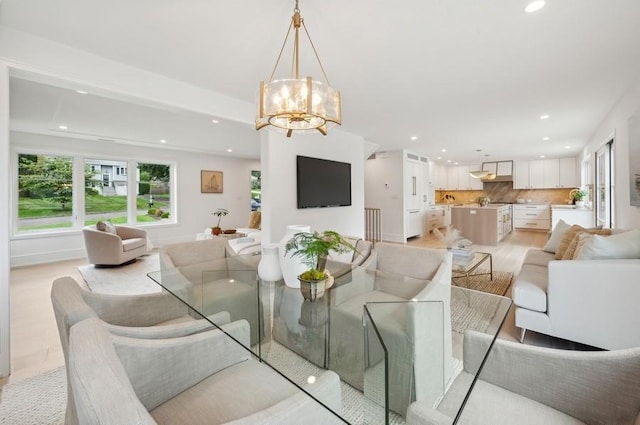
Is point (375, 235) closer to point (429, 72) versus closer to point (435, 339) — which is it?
point (429, 72)

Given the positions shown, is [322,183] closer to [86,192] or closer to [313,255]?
[313,255]

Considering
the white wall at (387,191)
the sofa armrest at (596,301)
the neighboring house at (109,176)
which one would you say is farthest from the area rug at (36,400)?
the white wall at (387,191)

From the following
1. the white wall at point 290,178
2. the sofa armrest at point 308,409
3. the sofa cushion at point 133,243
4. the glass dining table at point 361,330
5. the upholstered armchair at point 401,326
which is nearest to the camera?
the sofa armrest at point 308,409

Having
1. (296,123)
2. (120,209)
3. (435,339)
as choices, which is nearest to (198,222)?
(120,209)

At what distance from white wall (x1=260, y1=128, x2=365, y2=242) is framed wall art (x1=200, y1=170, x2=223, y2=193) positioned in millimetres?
4038

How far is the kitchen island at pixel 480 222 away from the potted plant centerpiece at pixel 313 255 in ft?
18.8

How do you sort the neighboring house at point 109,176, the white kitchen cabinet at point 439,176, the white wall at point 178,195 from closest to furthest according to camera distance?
the white wall at point 178,195
the neighboring house at point 109,176
the white kitchen cabinet at point 439,176

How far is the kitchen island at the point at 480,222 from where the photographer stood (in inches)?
244

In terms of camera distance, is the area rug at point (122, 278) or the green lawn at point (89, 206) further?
the green lawn at point (89, 206)

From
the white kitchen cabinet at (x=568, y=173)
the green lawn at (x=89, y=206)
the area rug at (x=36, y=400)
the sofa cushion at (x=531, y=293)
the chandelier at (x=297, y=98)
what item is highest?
the white kitchen cabinet at (x=568, y=173)

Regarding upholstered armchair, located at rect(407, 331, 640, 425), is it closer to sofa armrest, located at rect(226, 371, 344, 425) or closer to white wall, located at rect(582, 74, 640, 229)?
sofa armrest, located at rect(226, 371, 344, 425)

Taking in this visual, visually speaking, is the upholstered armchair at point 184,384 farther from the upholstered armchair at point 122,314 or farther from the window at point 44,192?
the window at point 44,192

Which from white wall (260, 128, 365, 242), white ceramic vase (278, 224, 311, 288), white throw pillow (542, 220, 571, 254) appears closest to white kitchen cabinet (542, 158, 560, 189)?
white throw pillow (542, 220, 571, 254)

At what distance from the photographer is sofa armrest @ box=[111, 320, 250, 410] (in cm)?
97
